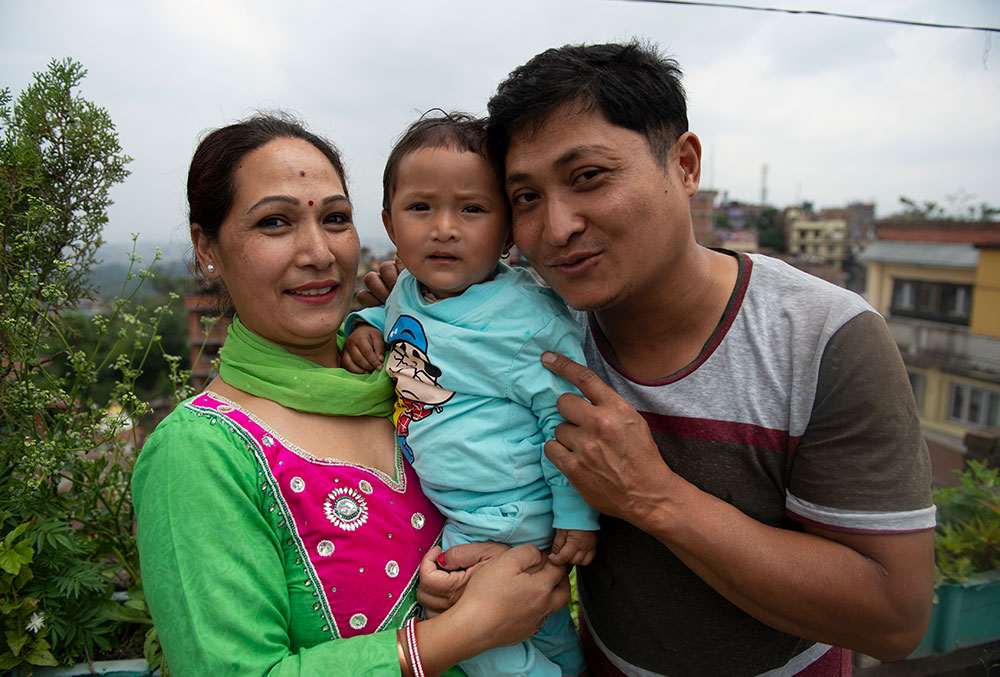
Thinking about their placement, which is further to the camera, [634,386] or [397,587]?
[634,386]

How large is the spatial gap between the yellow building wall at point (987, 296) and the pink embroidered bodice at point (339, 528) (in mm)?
25275

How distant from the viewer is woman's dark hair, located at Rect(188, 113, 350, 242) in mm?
1490

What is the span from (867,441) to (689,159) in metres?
Result: 0.81

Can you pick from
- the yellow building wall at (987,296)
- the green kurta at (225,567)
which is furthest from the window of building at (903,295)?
the green kurta at (225,567)

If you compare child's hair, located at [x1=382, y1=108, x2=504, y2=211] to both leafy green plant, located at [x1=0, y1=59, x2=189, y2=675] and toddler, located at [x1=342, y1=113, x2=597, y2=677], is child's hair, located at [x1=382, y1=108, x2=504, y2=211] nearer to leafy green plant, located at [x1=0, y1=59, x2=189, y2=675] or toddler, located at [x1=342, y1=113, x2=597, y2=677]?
toddler, located at [x1=342, y1=113, x2=597, y2=677]

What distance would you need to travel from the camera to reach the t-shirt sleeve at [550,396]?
4.99ft

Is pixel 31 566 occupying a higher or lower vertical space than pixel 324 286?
lower

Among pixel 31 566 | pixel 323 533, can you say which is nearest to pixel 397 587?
pixel 323 533

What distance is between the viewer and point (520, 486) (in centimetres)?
152

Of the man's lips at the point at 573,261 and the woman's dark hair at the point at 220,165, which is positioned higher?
the woman's dark hair at the point at 220,165

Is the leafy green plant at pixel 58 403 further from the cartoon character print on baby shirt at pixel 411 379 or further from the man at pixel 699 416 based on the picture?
the man at pixel 699 416

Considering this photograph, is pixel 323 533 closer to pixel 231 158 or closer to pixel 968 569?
pixel 231 158

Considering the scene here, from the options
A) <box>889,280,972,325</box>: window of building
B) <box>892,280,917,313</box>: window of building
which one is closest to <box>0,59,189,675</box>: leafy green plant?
<box>889,280,972,325</box>: window of building

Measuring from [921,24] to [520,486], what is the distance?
477 centimetres
